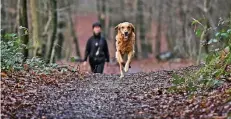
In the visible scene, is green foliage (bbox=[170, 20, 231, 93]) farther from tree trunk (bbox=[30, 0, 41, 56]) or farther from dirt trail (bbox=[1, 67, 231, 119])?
tree trunk (bbox=[30, 0, 41, 56])

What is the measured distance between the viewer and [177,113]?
24.3 feet

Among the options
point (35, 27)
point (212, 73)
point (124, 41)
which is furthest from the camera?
point (35, 27)

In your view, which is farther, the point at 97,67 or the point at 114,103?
the point at 97,67

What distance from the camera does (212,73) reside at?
29.5 ft

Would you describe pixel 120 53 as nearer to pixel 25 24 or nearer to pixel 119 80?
pixel 119 80

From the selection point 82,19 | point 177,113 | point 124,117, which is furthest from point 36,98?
point 82,19

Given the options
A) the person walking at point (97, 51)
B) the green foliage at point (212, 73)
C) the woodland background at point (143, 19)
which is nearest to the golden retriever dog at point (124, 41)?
the person walking at point (97, 51)

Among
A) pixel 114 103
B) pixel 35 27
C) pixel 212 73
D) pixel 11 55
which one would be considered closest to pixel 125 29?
pixel 11 55

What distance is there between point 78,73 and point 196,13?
32.7m

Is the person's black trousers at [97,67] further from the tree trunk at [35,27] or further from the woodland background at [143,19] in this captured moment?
the woodland background at [143,19]

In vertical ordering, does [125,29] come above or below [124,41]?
above

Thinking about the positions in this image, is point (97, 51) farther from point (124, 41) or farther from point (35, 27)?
point (35, 27)

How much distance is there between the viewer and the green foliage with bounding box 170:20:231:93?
8805mm

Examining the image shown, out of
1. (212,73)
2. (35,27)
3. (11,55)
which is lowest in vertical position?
(212,73)
